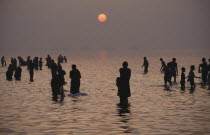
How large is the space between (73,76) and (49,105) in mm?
3683

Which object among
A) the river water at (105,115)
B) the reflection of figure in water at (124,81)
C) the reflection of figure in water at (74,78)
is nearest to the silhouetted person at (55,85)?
the river water at (105,115)

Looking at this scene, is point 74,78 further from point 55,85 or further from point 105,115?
point 105,115

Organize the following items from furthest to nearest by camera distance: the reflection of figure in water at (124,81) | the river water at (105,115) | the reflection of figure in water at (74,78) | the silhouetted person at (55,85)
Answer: the reflection of figure in water at (74,78) < the silhouetted person at (55,85) < the reflection of figure in water at (124,81) < the river water at (105,115)

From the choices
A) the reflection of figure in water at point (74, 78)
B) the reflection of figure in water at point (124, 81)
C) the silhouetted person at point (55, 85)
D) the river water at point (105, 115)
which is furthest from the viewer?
the reflection of figure in water at point (74, 78)

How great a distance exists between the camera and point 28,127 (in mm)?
14461

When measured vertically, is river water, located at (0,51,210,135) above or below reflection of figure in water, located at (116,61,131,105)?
below

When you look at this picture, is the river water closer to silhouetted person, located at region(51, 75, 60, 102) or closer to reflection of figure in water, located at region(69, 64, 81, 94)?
silhouetted person, located at region(51, 75, 60, 102)

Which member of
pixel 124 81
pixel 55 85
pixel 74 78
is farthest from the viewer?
pixel 74 78

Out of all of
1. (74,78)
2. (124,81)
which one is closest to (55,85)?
(74,78)

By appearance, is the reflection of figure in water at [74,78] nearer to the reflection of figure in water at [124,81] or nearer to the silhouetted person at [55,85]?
the silhouetted person at [55,85]

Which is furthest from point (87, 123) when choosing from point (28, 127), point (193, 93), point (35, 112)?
point (193, 93)

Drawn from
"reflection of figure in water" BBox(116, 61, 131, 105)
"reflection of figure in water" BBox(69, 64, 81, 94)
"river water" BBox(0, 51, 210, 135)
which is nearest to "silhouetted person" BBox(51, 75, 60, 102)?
"river water" BBox(0, 51, 210, 135)

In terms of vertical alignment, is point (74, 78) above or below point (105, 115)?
above

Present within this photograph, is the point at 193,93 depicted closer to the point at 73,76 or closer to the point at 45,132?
the point at 73,76
